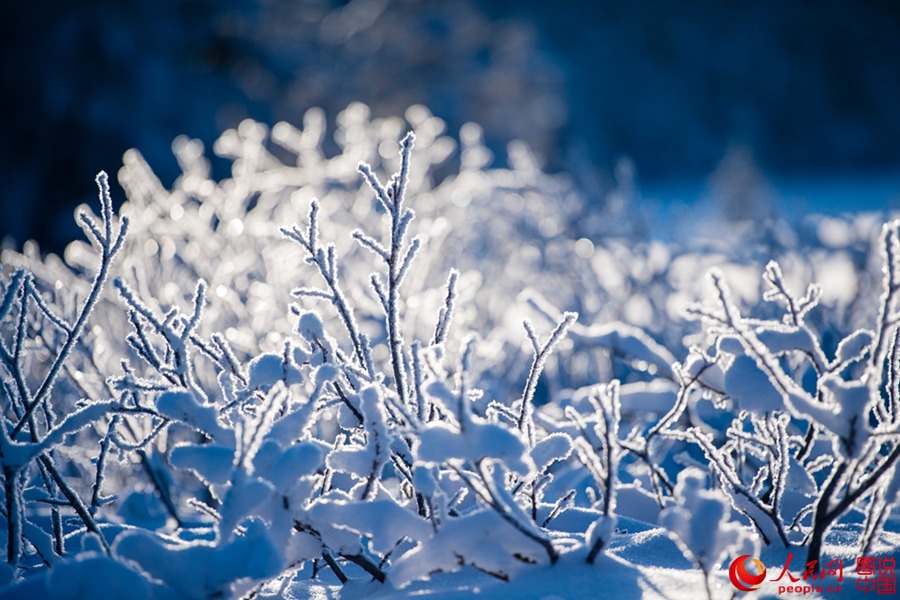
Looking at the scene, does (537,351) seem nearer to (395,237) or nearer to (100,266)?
(395,237)

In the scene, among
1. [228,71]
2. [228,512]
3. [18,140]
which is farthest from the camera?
[228,71]

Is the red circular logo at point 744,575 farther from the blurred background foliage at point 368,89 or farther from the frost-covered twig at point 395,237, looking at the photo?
the blurred background foliage at point 368,89

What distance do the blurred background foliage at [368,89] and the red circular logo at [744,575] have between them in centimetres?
408

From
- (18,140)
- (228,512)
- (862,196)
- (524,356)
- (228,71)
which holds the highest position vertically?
(228,71)

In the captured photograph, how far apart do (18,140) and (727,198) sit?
15102 mm

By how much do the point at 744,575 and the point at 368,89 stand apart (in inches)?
582

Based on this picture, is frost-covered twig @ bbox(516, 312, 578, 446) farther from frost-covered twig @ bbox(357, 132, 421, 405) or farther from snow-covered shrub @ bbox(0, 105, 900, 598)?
frost-covered twig @ bbox(357, 132, 421, 405)

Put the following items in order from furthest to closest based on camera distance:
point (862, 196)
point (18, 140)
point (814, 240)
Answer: point (862, 196) < point (18, 140) < point (814, 240)

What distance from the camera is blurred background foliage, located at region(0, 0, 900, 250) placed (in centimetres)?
938

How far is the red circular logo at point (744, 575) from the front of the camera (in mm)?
1366

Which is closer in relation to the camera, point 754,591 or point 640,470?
point 754,591

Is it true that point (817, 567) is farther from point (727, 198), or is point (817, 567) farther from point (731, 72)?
point (731, 72)

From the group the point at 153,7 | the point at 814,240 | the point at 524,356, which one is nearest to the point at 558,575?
the point at 524,356

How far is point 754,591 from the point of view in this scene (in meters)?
1.34
